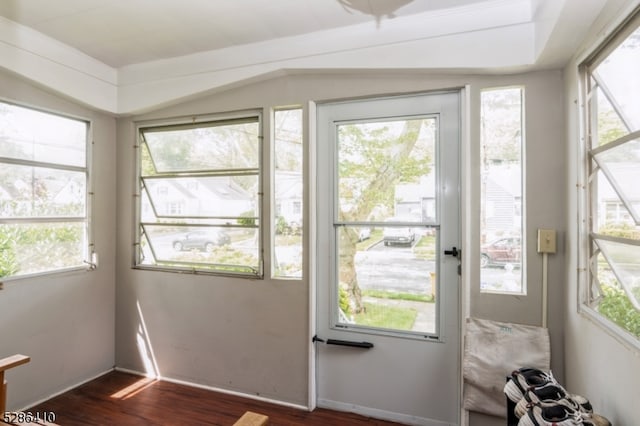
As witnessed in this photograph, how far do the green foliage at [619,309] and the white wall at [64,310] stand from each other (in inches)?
140

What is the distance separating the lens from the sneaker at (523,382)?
5.04 feet

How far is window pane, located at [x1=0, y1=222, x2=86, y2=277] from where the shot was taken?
2.40 metres

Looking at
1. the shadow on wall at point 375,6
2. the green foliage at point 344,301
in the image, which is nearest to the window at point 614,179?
the shadow on wall at point 375,6

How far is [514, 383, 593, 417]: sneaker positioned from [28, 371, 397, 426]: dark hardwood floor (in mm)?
1099

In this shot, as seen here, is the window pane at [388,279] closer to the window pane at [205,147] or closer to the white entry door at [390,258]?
the white entry door at [390,258]

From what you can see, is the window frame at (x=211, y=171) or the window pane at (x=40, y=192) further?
the window frame at (x=211, y=171)

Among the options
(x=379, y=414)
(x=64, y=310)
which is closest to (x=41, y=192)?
→ (x=64, y=310)

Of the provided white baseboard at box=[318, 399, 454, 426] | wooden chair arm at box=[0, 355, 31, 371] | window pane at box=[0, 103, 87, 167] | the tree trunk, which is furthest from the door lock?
window pane at box=[0, 103, 87, 167]

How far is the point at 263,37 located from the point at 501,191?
6.30 feet

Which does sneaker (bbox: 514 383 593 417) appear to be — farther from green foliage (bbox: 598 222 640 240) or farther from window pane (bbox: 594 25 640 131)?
window pane (bbox: 594 25 640 131)

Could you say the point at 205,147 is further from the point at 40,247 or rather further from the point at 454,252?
the point at 454,252

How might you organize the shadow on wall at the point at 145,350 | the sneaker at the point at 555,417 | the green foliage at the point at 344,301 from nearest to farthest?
the sneaker at the point at 555,417 < the green foliage at the point at 344,301 < the shadow on wall at the point at 145,350

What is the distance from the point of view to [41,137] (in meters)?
2.62

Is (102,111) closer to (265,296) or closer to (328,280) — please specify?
(265,296)
